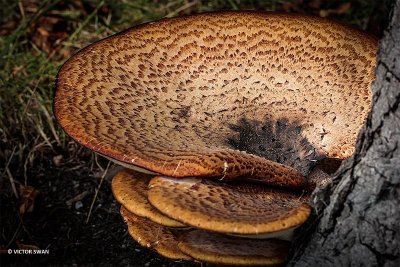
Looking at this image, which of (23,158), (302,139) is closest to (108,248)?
(23,158)

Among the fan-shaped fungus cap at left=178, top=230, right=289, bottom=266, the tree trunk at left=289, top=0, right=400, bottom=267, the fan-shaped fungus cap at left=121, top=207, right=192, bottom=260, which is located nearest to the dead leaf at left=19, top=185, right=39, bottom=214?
the fan-shaped fungus cap at left=121, top=207, right=192, bottom=260

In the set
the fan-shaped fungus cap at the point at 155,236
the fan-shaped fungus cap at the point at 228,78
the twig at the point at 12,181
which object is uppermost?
the fan-shaped fungus cap at the point at 228,78

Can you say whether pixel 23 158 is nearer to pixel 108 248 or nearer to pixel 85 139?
pixel 108 248

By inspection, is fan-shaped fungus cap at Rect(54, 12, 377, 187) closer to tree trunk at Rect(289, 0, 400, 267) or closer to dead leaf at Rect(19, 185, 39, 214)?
tree trunk at Rect(289, 0, 400, 267)

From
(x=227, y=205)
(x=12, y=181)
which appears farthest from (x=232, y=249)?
(x=12, y=181)

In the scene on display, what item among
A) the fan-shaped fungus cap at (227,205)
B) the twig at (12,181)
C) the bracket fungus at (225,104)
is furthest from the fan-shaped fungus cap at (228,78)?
the twig at (12,181)

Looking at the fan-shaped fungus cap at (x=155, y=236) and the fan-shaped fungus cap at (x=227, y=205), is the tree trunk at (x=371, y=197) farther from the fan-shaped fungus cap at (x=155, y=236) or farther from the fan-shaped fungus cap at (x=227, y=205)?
the fan-shaped fungus cap at (x=155, y=236)
